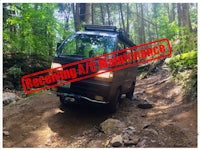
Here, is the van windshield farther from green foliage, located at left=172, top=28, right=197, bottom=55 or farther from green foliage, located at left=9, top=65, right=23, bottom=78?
green foliage, located at left=9, top=65, right=23, bottom=78

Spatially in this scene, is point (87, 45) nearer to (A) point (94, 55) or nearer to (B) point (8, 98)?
(A) point (94, 55)

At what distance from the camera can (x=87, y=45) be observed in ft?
21.2

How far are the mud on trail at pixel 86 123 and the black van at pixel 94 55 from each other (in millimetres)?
587

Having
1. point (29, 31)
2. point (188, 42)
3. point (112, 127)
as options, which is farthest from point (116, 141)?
point (29, 31)

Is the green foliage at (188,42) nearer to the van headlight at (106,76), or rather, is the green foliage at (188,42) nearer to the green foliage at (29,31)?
the van headlight at (106,76)

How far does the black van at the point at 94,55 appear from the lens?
5602mm

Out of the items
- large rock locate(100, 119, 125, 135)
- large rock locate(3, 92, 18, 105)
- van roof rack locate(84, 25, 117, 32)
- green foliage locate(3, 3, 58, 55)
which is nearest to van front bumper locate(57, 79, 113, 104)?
large rock locate(100, 119, 125, 135)

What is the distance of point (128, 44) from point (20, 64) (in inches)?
193

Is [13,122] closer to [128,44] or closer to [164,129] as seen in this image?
[164,129]

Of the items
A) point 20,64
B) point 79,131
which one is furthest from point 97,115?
point 20,64

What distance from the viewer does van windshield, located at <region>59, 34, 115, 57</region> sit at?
6211 mm

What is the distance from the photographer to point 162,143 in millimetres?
4461

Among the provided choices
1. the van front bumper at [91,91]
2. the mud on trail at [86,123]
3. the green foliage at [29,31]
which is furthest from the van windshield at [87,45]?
the green foliage at [29,31]

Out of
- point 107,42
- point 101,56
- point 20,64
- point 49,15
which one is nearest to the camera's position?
point 101,56
